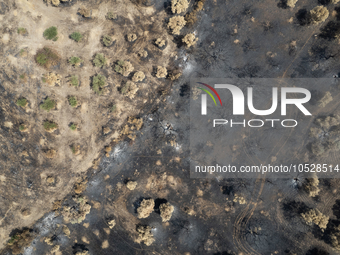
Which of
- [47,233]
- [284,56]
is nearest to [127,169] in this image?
[47,233]

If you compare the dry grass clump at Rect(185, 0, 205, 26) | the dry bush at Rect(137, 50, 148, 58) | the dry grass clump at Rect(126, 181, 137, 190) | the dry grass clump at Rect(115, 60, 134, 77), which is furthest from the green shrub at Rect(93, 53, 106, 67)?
the dry grass clump at Rect(126, 181, 137, 190)

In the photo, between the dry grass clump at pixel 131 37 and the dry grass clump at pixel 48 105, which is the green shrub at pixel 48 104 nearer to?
the dry grass clump at pixel 48 105

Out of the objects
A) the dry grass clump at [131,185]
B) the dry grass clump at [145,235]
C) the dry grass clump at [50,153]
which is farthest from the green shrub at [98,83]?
the dry grass clump at [145,235]

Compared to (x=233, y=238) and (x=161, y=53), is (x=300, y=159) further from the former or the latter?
(x=161, y=53)

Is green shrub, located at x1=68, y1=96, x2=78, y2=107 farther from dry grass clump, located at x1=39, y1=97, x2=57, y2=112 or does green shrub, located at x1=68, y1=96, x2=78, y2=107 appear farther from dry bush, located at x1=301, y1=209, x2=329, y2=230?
dry bush, located at x1=301, y1=209, x2=329, y2=230

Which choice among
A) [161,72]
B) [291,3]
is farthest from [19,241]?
[291,3]

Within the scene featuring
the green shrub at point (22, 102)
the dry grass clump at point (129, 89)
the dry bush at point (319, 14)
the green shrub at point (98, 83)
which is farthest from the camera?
the dry grass clump at point (129, 89)
